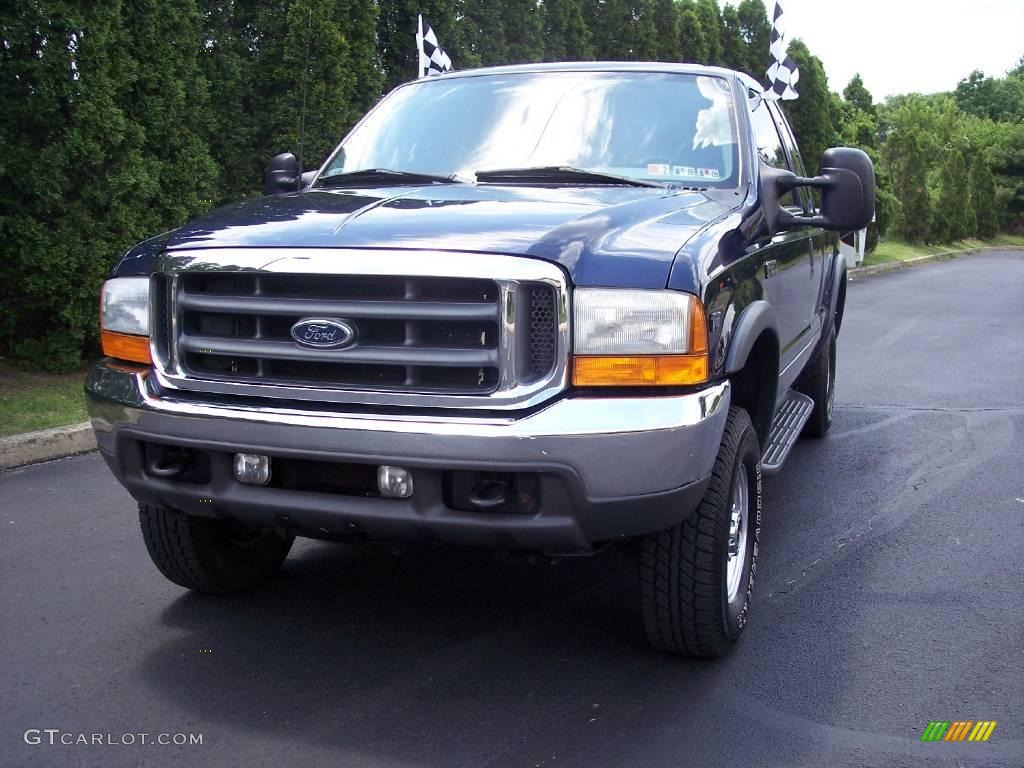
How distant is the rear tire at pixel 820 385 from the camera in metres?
6.55

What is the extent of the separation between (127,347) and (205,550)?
0.85 metres

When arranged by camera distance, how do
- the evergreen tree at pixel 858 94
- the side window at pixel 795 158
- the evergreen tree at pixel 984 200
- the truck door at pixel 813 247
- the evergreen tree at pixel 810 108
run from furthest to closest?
the evergreen tree at pixel 984 200
the evergreen tree at pixel 858 94
the evergreen tree at pixel 810 108
the side window at pixel 795 158
the truck door at pixel 813 247

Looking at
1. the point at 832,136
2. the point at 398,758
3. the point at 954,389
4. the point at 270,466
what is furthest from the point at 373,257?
the point at 832,136

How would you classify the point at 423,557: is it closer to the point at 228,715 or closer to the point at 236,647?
the point at 236,647

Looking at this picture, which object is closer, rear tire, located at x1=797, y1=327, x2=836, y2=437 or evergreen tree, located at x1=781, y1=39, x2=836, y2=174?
rear tire, located at x1=797, y1=327, x2=836, y2=437

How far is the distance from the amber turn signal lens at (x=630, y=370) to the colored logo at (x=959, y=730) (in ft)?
4.07

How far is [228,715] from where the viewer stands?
328 cm

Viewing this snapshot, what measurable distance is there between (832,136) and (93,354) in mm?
19070

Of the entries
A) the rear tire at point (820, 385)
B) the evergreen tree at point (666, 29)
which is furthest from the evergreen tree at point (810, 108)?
the rear tire at point (820, 385)

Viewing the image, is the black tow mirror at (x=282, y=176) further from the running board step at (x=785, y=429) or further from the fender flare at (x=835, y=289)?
the fender flare at (x=835, y=289)

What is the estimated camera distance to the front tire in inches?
133

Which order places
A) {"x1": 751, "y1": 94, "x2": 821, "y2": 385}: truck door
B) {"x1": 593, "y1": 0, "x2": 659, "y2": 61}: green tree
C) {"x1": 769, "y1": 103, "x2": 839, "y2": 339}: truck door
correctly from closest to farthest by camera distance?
{"x1": 751, "y1": 94, "x2": 821, "y2": 385}: truck door, {"x1": 769, "y1": 103, "x2": 839, "y2": 339}: truck door, {"x1": 593, "y1": 0, "x2": 659, "y2": 61}: green tree
